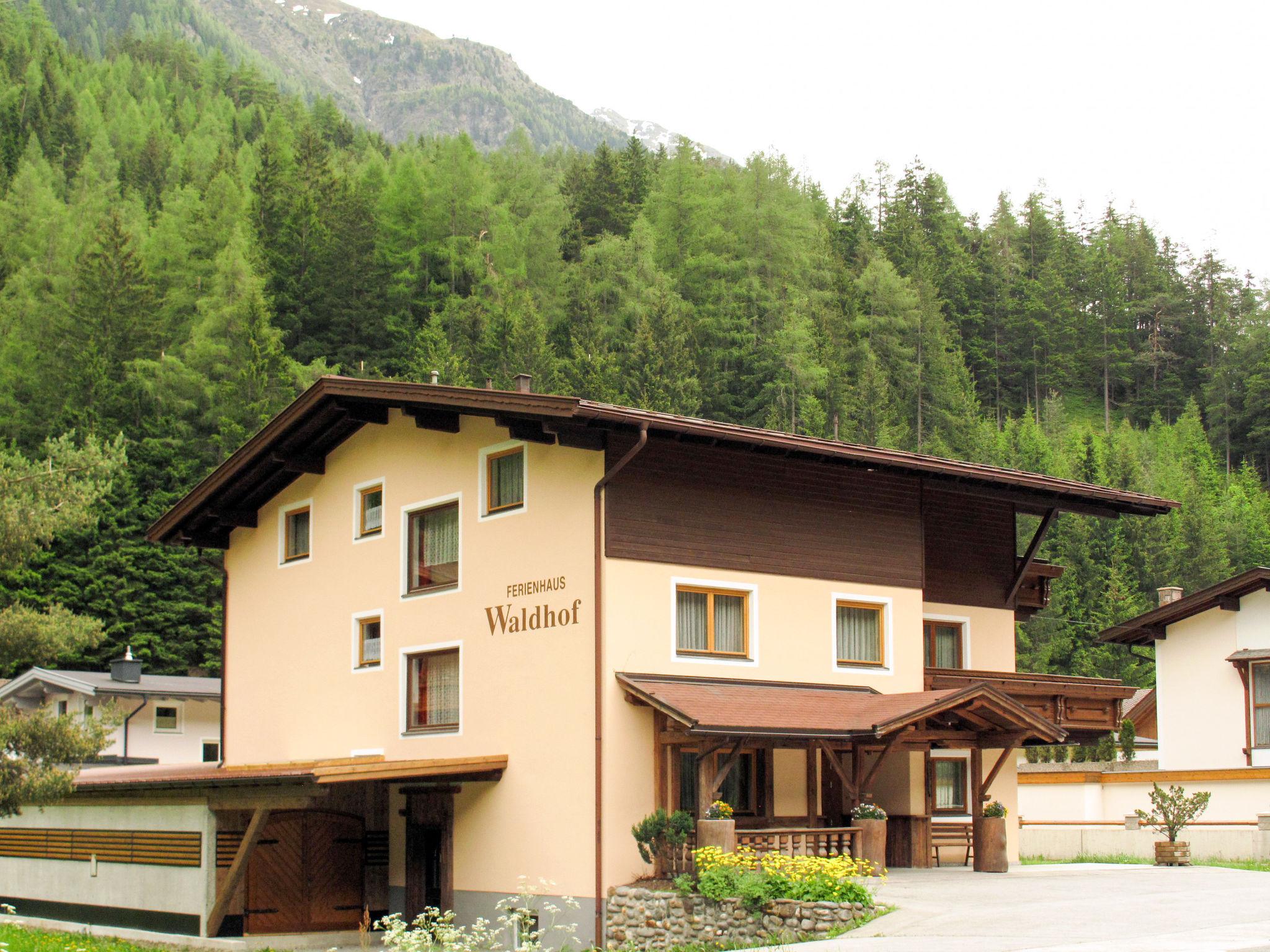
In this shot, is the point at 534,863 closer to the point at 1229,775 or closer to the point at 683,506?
the point at 683,506

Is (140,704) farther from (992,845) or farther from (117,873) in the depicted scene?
(992,845)

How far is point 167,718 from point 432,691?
64.9 ft

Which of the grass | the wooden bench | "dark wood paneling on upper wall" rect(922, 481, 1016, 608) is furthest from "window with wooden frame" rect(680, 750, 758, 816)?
the grass

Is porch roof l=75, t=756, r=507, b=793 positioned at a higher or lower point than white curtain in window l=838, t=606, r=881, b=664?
lower

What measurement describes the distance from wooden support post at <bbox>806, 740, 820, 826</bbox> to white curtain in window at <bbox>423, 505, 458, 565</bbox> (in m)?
5.76

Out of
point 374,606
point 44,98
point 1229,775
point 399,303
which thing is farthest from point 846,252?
point 374,606

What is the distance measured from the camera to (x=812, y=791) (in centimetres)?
2100

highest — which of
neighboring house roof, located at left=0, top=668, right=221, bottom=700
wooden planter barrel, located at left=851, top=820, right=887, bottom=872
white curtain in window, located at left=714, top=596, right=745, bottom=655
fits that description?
white curtain in window, located at left=714, top=596, right=745, bottom=655

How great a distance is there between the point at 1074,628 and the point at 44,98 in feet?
221

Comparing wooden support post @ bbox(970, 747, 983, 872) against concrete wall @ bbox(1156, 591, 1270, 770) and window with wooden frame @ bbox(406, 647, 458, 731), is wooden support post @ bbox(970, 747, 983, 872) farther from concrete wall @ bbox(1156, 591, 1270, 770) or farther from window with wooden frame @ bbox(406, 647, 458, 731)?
concrete wall @ bbox(1156, 591, 1270, 770)

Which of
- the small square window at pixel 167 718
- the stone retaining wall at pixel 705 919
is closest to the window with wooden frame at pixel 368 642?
the stone retaining wall at pixel 705 919

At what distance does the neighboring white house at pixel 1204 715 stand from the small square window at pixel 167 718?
21.4 m

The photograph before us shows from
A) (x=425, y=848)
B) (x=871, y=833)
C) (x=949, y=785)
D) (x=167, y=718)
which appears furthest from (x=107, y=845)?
(x=167, y=718)

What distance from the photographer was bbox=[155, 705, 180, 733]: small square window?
1544 inches
